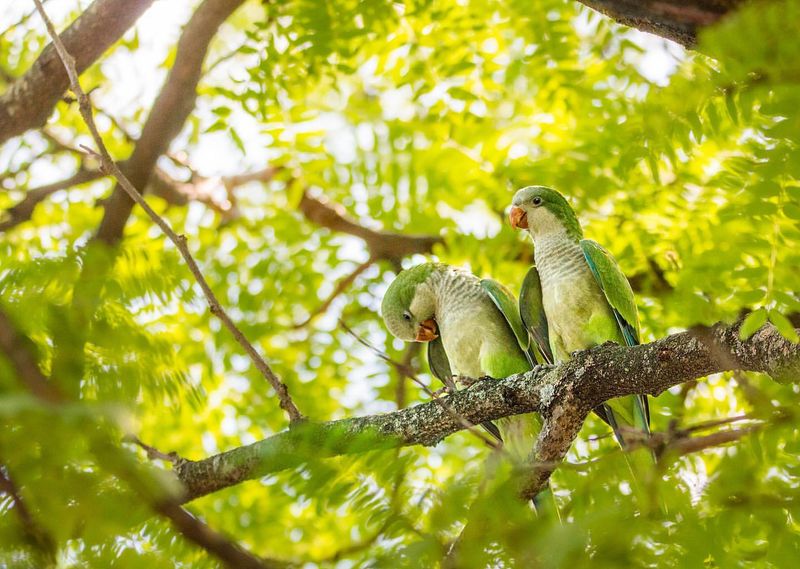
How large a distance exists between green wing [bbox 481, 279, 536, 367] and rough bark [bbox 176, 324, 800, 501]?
0.93 meters

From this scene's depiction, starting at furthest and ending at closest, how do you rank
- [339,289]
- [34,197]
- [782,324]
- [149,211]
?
[339,289] → [34,197] → [149,211] → [782,324]

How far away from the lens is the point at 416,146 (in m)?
5.50

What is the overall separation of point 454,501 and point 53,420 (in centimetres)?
89

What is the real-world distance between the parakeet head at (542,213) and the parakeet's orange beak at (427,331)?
2.70ft

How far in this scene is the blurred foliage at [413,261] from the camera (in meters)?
1.50

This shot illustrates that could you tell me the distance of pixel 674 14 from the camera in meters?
2.41

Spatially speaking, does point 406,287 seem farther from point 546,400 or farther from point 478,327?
point 546,400

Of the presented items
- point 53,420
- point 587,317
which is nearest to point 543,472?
point 587,317

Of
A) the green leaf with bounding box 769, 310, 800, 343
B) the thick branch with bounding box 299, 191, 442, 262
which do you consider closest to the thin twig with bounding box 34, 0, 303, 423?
the green leaf with bounding box 769, 310, 800, 343

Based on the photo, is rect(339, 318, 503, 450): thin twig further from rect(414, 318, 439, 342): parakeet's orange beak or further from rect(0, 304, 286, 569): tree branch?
rect(414, 318, 439, 342): parakeet's orange beak

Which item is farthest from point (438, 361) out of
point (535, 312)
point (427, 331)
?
point (535, 312)

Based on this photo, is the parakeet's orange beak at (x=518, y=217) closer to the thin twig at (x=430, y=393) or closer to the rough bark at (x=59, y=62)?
the thin twig at (x=430, y=393)

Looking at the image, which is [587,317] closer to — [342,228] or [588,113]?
[588,113]

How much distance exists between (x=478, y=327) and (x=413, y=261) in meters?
1.48
